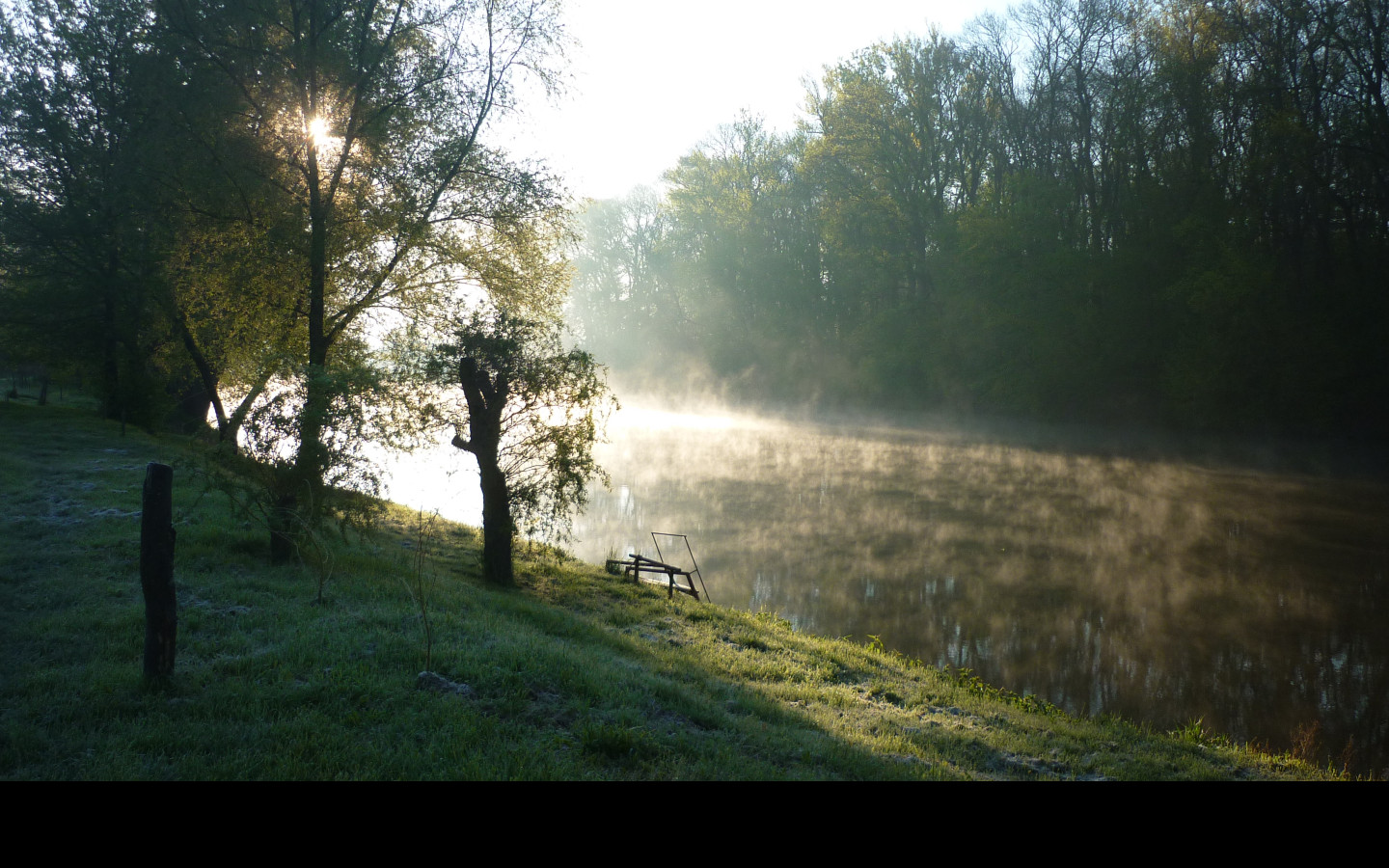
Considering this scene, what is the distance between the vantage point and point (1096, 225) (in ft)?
124

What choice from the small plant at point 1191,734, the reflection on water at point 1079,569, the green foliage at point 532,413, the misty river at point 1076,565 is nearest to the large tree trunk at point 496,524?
the green foliage at point 532,413

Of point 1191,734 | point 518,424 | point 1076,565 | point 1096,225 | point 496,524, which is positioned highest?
point 1096,225

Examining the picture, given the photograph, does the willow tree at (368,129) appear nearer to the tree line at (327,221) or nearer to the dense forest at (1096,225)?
the tree line at (327,221)

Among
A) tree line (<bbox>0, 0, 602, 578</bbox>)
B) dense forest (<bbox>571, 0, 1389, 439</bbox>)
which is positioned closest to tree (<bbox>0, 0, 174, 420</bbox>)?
tree line (<bbox>0, 0, 602, 578</bbox>)

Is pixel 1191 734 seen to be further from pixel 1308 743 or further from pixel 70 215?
pixel 70 215

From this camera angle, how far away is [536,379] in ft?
40.7

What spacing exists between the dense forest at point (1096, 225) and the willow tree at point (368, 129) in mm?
28634

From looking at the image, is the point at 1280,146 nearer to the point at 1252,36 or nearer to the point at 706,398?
the point at 1252,36

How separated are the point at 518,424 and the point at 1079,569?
13.0m

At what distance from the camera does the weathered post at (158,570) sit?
5250 mm

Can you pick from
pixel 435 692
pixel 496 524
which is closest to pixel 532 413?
pixel 496 524

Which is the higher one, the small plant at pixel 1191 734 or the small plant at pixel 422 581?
the small plant at pixel 422 581
